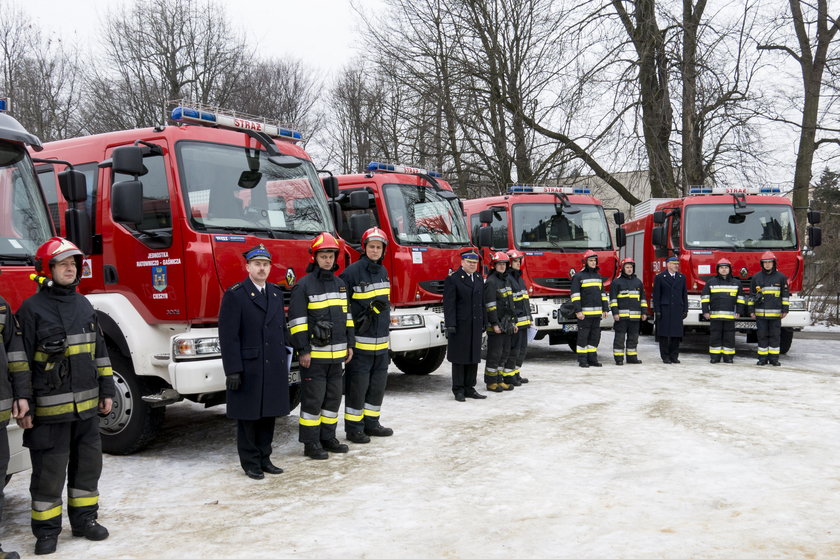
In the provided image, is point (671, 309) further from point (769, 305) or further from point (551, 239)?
point (551, 239)

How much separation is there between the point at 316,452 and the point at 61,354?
8.36 feet

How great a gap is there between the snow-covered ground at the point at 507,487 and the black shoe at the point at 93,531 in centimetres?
5

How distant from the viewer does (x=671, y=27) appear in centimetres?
1769

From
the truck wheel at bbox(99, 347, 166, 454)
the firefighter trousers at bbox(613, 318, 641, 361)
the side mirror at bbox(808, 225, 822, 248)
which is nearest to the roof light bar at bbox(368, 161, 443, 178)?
the firefighter trousers at bbox(613, 318, 641, 361)

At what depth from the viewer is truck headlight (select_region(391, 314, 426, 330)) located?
29.5 ft

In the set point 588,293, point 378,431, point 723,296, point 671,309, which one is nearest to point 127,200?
point 378,431

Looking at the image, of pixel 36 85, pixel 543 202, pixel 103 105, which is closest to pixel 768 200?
pixel 543 202

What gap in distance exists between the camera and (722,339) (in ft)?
40.7

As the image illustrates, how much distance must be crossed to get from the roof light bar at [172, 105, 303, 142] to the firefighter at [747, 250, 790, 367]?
8.35 metres

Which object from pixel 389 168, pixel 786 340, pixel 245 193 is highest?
pixel 389 168

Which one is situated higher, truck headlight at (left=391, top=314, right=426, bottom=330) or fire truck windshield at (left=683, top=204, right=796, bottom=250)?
fire truck windshield at (left=683, top=204, right=796, bottom=250)

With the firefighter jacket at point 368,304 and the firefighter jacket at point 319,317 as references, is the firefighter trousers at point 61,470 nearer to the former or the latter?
the firefighter jacket at point 319,317

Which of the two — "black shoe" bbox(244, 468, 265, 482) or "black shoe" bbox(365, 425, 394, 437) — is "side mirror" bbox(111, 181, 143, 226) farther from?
"black shoe" bbox(365, 425, 394, 437)

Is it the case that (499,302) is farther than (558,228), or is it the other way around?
(558,228)
